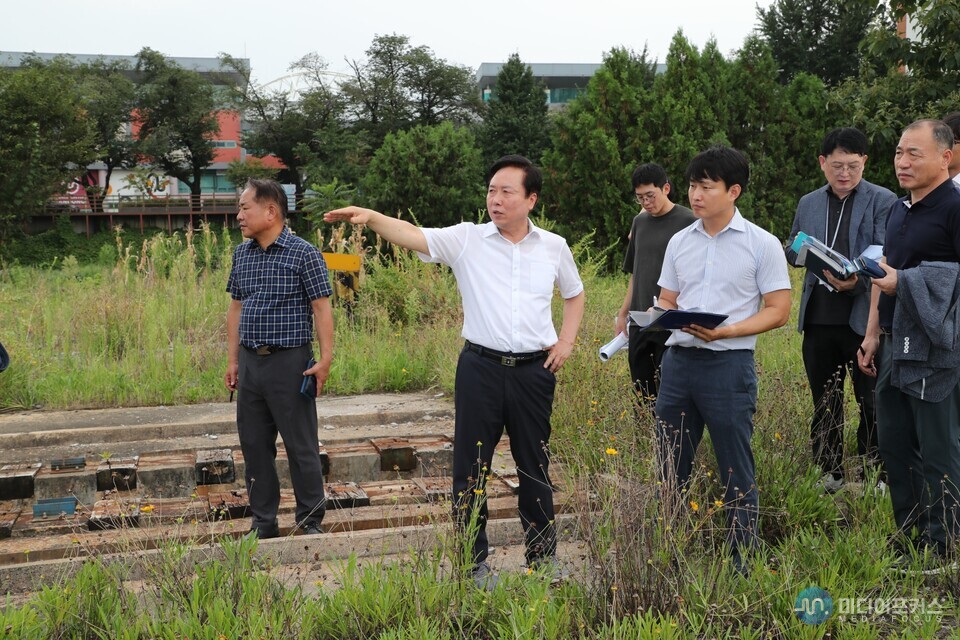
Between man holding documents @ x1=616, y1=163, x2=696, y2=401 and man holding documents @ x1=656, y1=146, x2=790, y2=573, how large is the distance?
5.29 ft

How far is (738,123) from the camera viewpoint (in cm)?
1930

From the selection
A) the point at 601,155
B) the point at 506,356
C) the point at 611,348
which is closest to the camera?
the point at 506,356

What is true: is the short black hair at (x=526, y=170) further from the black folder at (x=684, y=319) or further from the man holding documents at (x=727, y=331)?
the black folder at (x=684, y=319)

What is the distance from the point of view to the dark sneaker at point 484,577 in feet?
11.6

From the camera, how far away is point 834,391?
484 cm

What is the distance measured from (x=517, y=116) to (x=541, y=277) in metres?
33.1

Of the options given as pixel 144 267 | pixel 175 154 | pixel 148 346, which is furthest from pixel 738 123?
pixel 175 154

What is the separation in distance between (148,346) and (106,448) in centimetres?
223

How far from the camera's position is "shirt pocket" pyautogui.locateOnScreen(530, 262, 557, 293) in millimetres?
3922

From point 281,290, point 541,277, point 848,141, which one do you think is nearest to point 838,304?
point 848,141

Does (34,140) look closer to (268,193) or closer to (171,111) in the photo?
(171,111)

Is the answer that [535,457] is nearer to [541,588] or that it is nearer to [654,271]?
[541,588]

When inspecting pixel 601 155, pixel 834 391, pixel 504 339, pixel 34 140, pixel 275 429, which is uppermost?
pixel 34 140

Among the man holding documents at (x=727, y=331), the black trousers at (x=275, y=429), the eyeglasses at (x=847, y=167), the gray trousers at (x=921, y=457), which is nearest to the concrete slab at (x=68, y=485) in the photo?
the black trousers at (x=275, y=429)
